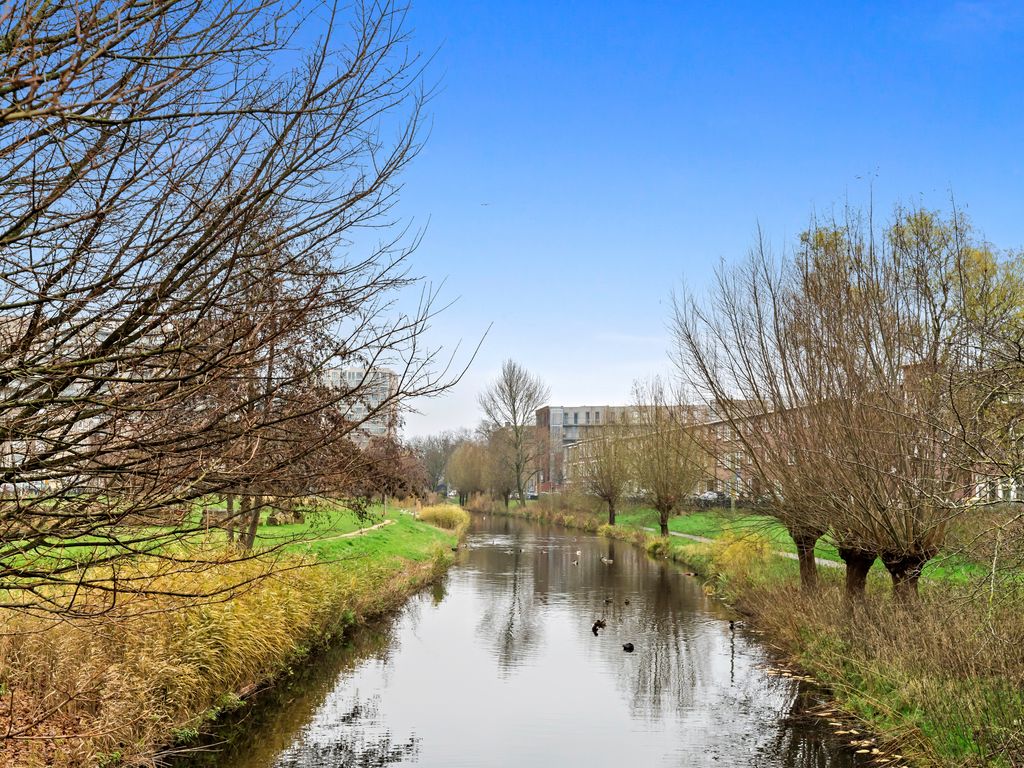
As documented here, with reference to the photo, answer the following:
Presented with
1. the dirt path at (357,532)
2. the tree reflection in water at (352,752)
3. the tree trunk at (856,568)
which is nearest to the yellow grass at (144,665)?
the tree reflection in water at (352,752)

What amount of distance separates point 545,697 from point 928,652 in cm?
610

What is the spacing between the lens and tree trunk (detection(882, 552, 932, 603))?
46.1 ft

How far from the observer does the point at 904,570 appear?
14.8 meters

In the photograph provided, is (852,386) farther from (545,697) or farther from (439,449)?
(439,449)

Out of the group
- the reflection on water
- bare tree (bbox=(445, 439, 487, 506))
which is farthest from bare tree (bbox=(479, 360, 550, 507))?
the reflection on water

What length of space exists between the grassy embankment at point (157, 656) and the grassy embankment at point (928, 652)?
648 cm

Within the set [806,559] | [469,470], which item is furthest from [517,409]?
[806,559]

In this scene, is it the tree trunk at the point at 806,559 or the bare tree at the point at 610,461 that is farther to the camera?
the bare tree at the point at 610,461

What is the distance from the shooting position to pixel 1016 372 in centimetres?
752

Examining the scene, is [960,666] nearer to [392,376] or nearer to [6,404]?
[392,376]

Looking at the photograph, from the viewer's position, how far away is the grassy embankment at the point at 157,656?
25.7 ft

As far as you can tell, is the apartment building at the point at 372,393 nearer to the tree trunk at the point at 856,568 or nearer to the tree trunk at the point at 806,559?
the tree trunk at the point at 856,568

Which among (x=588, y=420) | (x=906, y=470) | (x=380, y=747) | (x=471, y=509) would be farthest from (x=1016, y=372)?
(x=588, y=420)

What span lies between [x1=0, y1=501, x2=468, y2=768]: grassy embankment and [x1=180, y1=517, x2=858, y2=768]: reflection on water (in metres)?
0.74
